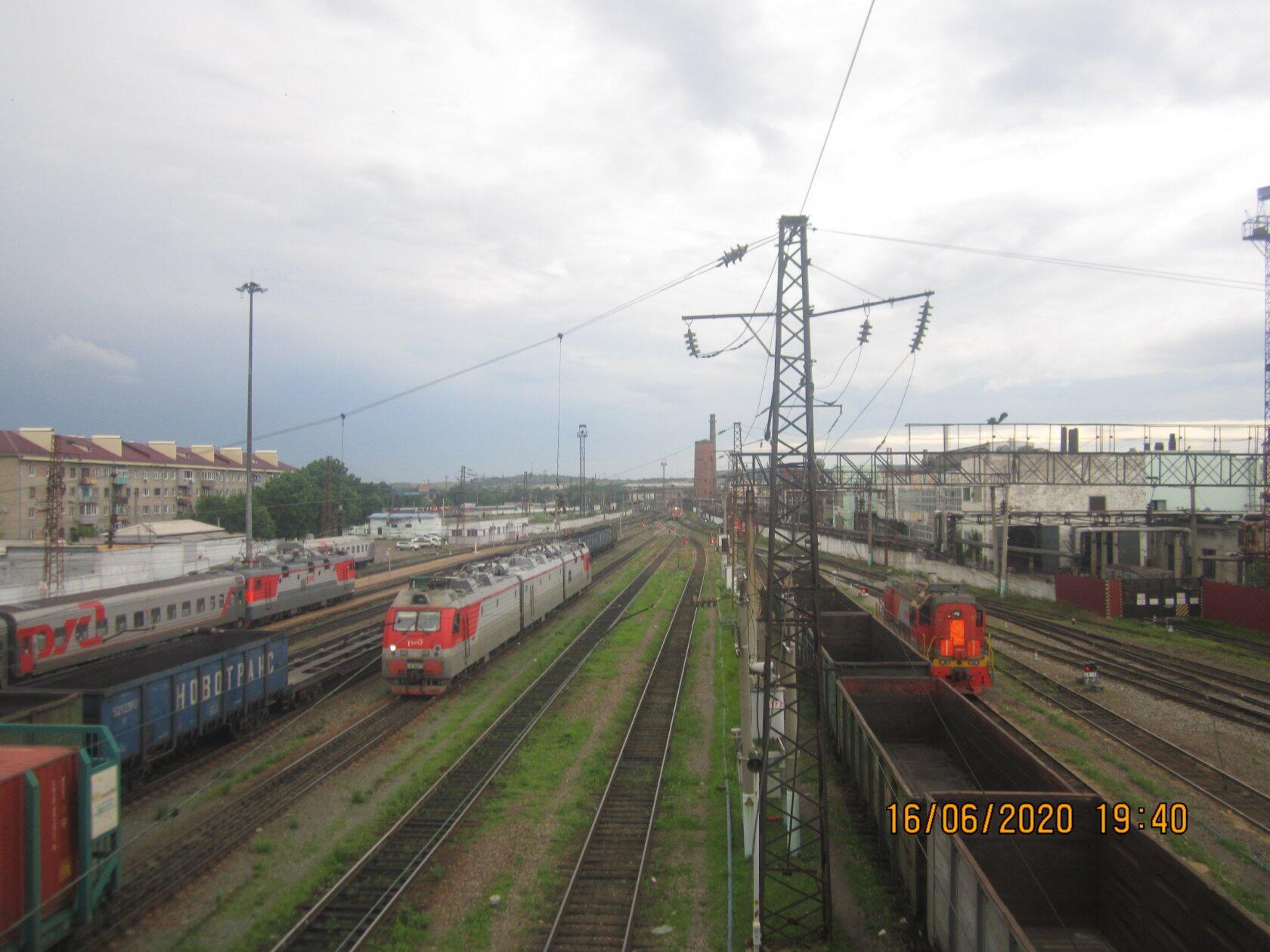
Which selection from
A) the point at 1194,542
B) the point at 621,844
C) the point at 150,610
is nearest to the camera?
the point at 621,844

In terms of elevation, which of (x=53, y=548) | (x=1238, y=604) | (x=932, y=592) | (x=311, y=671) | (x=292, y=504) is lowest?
(x=311, y=671)

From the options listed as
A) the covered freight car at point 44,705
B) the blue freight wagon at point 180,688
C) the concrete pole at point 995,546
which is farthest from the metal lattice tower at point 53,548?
the concrete pole at point 995,546

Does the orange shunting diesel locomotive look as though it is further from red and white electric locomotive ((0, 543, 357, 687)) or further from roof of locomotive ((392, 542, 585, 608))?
red and white electric locomotive ((0, 543, 357, 687))

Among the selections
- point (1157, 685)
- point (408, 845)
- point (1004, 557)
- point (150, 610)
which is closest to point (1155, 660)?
point (1157, 685)

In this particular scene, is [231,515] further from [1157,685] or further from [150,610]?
[1157,685]

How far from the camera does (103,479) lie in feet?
194

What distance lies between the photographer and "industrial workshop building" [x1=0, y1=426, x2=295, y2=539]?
50.6m

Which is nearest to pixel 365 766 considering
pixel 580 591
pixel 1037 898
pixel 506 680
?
pixel 506 680

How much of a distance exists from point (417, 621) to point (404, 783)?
18.9 feet

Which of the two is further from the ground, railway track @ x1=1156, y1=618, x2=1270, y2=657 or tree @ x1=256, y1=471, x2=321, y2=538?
tree @ x1=256, y1=471, x2=321, y2=538

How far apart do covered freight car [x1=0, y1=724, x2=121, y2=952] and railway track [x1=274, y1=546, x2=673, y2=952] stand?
2182mm

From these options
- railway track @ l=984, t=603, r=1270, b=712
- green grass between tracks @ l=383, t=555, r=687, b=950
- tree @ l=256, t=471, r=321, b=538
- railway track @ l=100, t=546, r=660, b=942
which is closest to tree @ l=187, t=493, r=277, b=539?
Result: tree @ l=256, t=471, r=321, b=538

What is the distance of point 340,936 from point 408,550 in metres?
61.9

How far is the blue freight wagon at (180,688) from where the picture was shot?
37.9ft
